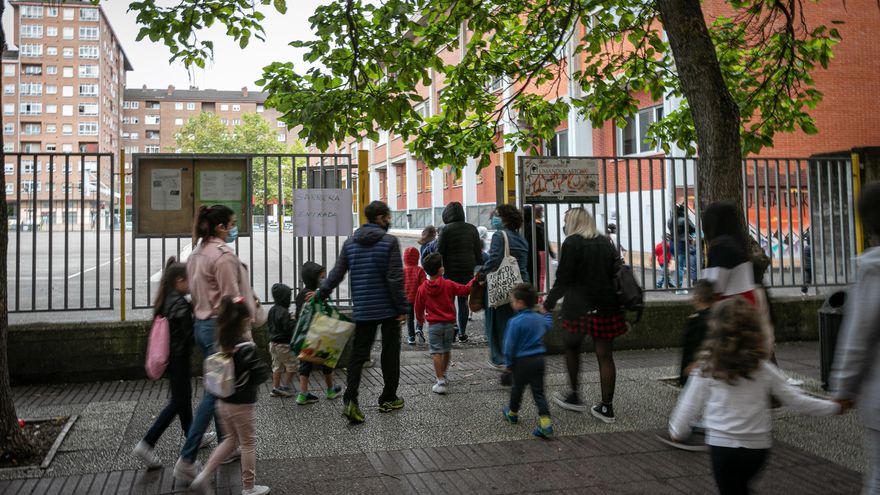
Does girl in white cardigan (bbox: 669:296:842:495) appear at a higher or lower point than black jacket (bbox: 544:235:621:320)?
lower

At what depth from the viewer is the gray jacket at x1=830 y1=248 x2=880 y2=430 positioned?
9.52ft

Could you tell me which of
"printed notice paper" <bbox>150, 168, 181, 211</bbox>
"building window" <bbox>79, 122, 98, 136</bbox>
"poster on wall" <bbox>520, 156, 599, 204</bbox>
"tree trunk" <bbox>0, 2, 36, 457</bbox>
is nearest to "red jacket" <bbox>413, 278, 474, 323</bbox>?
"poster on wall" <bbox>520, 156, 599, 204</bbox>

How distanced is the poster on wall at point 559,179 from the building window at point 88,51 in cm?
10459

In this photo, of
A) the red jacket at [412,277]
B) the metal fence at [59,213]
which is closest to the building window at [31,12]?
the metal fence at [59,213]

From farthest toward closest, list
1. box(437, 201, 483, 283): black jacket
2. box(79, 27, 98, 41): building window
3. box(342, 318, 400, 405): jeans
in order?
box(79, 27, 98, 41): building window
box(437, 201, 483, 283): black jacket
box(342, 318, 400, 405): jeans

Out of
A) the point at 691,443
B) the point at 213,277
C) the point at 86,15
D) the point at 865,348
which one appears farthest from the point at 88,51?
the point at 865,348

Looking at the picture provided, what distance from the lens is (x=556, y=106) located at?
10.9m

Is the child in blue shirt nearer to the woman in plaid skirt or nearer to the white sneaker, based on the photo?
the woman in plaid skirt

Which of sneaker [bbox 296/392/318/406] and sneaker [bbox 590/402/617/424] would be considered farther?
sneaker [bbox 296/392/318/406]

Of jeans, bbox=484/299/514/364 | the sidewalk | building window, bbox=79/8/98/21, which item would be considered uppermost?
building window, bbox=79/8/98/21

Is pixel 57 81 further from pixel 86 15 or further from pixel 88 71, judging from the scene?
pixel 86 15

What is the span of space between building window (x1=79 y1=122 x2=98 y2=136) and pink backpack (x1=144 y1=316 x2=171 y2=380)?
10492 centimetres

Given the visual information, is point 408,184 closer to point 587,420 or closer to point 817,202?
point 817,202

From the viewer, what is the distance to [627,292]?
6055 millimetres
